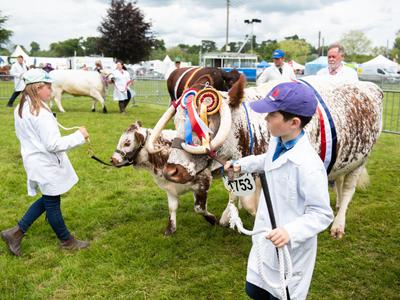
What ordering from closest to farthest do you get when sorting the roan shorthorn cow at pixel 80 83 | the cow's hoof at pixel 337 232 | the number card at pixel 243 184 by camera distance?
1. the number card at pixel 243 184
2. the cow's hoof at pixel 337 232
3. the roan shorthorn cow at pixel 80 83

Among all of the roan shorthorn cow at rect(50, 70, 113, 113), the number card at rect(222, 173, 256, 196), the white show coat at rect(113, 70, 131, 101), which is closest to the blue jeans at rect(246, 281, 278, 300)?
the number card at rect(222, 173, 256, 196)

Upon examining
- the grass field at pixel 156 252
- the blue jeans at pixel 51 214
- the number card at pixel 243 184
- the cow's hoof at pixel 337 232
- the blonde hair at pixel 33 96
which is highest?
the blonde hair at pixel 33 96

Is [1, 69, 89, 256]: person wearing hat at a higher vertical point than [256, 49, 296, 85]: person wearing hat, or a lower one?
lower

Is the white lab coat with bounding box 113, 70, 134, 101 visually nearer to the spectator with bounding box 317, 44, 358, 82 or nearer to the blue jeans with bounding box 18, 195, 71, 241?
the spectator with bounding box 317, 44, 358, 82

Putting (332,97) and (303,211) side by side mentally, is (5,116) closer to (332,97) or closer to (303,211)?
(332,97)

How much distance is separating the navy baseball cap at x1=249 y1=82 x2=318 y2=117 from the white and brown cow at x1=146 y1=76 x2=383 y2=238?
1.16 m

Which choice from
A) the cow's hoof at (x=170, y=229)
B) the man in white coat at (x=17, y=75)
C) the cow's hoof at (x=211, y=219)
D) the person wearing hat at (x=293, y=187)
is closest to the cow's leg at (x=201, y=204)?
the cow's hoof at (x=211, y=219)

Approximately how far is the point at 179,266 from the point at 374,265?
2.04 m

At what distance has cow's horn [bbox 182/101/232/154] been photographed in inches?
126

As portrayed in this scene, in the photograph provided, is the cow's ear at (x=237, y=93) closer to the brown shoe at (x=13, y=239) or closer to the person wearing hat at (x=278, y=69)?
the brown shoe at (x=13, y=239)

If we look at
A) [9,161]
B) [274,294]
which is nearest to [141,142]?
[274,294]

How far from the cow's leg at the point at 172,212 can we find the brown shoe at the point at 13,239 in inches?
64.1

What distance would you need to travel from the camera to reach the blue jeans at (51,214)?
4113 millimetres

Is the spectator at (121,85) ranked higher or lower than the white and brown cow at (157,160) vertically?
higher
